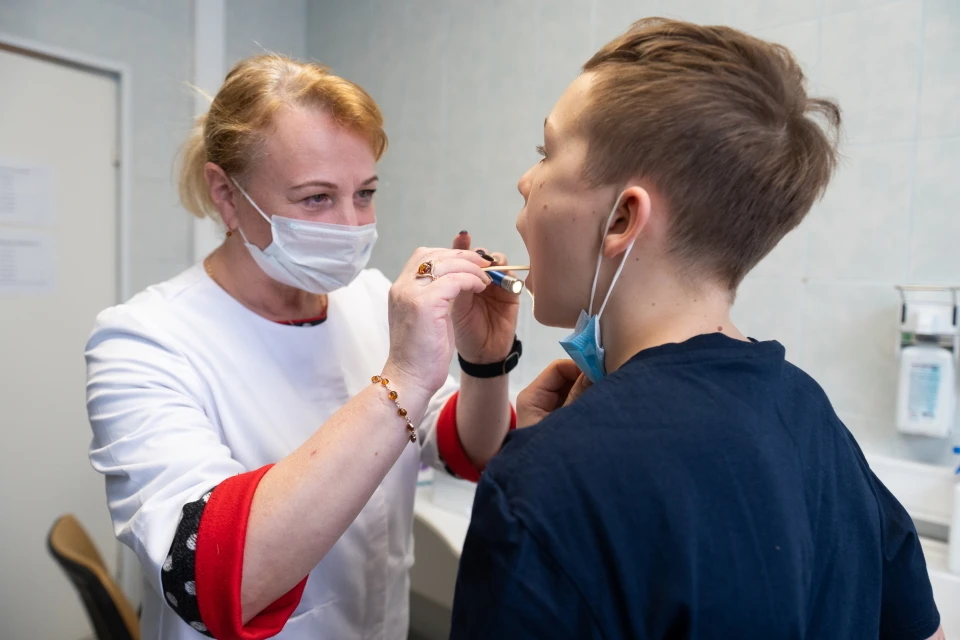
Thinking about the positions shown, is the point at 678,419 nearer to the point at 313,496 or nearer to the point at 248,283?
the point at 313,496

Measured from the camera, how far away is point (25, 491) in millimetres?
2248

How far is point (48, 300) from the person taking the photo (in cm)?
228

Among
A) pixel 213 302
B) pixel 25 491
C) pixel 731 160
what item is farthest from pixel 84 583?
pixel 25 491

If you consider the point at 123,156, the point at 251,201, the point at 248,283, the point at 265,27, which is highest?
the point at 265,27

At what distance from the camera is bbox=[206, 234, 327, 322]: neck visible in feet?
3.77

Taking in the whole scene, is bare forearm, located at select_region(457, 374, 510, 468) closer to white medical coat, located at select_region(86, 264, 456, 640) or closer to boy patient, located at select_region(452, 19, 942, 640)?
white medical coat, located at select_region(86, 264, 456, 640)

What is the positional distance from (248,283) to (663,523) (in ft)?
2.91

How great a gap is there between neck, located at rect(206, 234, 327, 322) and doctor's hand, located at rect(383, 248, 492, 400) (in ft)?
1.36

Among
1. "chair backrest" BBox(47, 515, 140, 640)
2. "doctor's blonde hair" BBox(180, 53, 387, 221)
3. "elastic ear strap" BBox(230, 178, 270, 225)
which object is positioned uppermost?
"doctor's blonde hair" BBox(180, 53, 387, 221)

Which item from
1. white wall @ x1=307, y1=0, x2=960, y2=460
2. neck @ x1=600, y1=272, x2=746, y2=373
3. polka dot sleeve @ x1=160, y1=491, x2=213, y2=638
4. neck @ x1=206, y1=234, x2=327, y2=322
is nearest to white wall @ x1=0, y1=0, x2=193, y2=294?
white wall @ x1=307, y1=0, x2=960, y2=460

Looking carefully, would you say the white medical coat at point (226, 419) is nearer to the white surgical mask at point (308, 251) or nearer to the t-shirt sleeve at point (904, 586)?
the white surgical mask at point (308, 251)

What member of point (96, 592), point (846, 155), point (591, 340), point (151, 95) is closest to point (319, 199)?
point (591, 340)

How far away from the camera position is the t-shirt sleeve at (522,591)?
53 cm

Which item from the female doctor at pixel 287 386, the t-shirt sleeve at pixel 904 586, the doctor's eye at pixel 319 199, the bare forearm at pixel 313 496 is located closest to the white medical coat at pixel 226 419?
the female doctor at pixel 287 386
